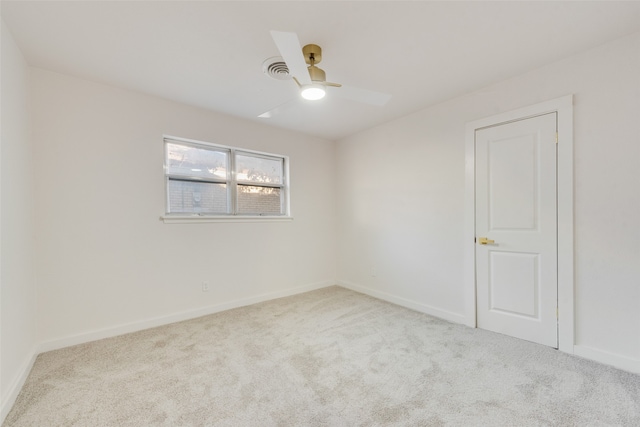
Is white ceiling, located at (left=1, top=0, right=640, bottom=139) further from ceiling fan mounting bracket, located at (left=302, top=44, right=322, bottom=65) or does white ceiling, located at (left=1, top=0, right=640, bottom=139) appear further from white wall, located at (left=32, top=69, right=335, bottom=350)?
white wall, located at (left=32, top=69, right=335, bottom=350)

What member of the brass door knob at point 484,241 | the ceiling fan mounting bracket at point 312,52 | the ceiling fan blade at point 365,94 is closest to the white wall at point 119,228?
the ceiling fan mounting bracket at point 312,52

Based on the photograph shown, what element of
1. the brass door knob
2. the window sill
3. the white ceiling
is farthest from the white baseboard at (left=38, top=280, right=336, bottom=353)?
the brass door knob

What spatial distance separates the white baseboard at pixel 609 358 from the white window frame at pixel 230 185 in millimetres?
3247

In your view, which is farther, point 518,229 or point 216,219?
point 216,219

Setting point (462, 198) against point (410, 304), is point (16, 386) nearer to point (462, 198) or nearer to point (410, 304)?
point (410, 304)

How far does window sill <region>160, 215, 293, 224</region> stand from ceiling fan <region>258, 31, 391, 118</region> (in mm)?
1603

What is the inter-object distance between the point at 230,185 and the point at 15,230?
1921 millimetres

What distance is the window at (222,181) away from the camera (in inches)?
122

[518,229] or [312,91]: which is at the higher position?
[312,91]

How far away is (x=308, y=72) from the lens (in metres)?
1.70

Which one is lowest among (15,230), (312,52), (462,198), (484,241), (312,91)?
(484,241)

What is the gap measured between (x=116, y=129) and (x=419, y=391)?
11.2 ft

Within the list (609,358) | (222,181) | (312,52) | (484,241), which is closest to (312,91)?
(312,52)

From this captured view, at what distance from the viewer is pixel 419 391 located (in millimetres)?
1789
